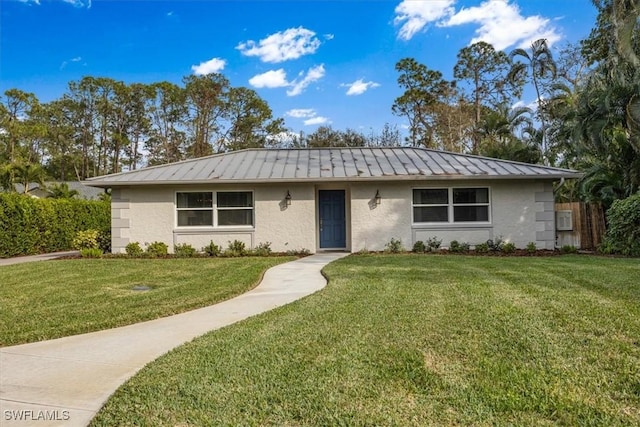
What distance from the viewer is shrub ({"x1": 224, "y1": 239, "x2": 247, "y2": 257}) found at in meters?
12.2

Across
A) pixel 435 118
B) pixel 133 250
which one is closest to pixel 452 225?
pixel 133 250

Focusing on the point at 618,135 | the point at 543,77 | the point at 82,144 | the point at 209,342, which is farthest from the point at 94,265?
the point at 82,144

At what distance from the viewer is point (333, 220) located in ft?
44.2

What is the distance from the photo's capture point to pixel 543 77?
2386cm

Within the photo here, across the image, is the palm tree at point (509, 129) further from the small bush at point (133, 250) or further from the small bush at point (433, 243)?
the small bush at point (133, 250)

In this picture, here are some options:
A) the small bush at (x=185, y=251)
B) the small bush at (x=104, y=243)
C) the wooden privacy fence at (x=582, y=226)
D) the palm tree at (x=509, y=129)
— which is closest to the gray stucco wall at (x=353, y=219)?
the small bush at (x=185, y=251)

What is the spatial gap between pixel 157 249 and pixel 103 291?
5.65 metres

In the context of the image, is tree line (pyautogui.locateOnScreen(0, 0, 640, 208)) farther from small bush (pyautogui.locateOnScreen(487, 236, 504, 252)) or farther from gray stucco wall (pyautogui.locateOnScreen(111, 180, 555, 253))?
small bush (pyautogui.locateOnScreen(487, 236, 504, 252))

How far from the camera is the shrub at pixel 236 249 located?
40.0 feet

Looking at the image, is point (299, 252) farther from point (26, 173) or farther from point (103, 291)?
point (26, 173)

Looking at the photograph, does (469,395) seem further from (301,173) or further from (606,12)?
(606,12)

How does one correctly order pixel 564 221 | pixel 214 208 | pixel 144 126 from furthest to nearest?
1. pixel 144 126
2. pixel 564 221
3. pixel 214 208

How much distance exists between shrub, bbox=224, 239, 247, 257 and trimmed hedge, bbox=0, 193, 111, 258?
493 centimetres

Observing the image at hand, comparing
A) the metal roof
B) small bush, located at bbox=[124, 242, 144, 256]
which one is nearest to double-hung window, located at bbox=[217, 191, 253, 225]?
the metal roof
